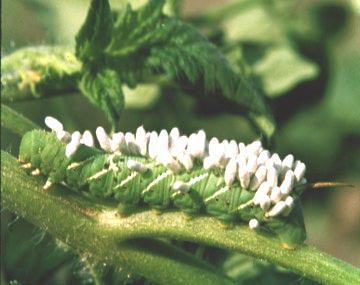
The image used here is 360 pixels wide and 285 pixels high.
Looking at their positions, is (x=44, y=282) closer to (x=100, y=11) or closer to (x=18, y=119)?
(x=18, y=119)

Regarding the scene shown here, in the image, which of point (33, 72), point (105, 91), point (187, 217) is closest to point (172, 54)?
point (105, 91)

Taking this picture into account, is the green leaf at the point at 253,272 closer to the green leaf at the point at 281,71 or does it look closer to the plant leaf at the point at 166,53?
the plant leaf at the point at 166,53

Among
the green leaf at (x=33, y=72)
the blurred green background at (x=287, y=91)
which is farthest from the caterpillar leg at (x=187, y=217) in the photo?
the blurred green background at (x=287, y=91)

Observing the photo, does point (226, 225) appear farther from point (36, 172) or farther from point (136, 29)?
point (136, 29)

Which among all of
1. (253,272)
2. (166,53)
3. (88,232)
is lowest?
(253,272)

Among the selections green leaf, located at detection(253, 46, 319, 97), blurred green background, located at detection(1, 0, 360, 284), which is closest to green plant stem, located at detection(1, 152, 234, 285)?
blurred green background, located at detection(1, 0, 360, 284)

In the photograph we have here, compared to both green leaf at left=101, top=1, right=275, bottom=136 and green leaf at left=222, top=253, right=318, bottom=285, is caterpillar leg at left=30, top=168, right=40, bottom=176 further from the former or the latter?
green leaf at left=222, top=253, right=318, bottom=285

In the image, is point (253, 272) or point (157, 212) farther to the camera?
point (253, 272)

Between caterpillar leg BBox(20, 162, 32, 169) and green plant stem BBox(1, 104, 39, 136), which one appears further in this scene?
green plant stem BBox(1, 104, 39, 136)
